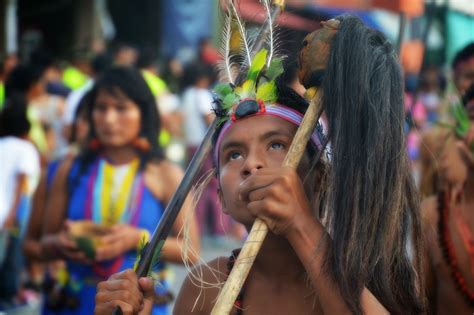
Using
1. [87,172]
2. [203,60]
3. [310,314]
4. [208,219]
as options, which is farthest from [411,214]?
[203,60]

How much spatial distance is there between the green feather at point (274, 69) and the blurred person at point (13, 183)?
5064 mm

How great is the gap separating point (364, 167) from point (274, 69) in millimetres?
548

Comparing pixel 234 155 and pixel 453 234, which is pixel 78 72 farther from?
pixel 234 155

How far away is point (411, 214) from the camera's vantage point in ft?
8.47

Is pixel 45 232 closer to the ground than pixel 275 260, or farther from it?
farther from it

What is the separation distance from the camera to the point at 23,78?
10156 mm

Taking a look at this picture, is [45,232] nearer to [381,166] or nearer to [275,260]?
[275,260]

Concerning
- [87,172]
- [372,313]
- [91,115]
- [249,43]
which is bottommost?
[372,313]

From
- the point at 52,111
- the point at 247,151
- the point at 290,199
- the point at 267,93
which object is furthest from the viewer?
the point at 52,111

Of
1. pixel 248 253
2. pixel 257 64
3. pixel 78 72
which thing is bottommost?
pixel 248 253

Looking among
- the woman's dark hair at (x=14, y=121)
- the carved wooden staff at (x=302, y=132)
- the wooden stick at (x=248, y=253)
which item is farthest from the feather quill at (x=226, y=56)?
the woman's dark hair at (x=14, y=121)

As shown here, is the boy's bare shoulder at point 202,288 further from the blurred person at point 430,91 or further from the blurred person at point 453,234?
the blurred person at point 430,91

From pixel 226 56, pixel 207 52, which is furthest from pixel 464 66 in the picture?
pixel 207 52

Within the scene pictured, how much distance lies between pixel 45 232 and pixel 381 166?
9.97 ft
